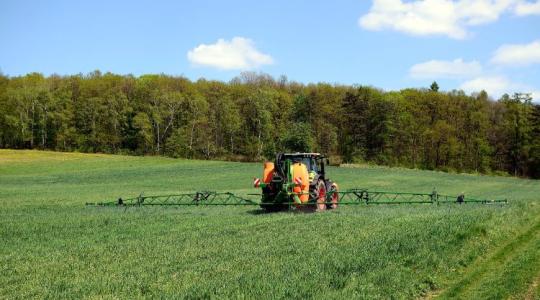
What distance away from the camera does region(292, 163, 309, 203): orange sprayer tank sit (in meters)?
22.0

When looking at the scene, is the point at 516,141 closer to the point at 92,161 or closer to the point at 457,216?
the point at 92,161

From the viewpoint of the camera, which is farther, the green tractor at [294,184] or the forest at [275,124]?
the forest at [275,124]

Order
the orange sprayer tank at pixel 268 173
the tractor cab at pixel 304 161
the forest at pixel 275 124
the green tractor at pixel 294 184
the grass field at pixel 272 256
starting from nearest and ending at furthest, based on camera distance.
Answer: the grass field at pixel 272 256
the green tractor at pixel 294 184
the tractor cab at pixel 304 161
the orange sprayer tank at pixel 268 173
the forest at pixel 275 124

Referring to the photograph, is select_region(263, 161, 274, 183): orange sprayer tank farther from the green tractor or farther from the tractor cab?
the tractor cab

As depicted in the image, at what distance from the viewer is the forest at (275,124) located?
8288 centimetres

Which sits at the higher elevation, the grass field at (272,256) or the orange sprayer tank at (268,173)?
the orange sprayer tank at (268,173)

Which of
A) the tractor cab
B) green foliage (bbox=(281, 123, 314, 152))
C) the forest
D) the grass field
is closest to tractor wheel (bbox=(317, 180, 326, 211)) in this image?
the tractor cab

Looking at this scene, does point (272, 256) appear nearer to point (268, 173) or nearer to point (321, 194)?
point (268, 173)

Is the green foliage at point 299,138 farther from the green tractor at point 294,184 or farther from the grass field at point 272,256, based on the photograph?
the grass field at point 272,256

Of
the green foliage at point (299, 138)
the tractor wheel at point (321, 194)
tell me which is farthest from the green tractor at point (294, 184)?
the green foliage at point (299, 138)

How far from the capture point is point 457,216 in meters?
16.7

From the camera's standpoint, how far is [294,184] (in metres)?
21.7

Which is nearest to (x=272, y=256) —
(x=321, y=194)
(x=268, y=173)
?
(x=268, y=173)

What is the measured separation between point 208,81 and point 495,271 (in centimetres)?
8807
